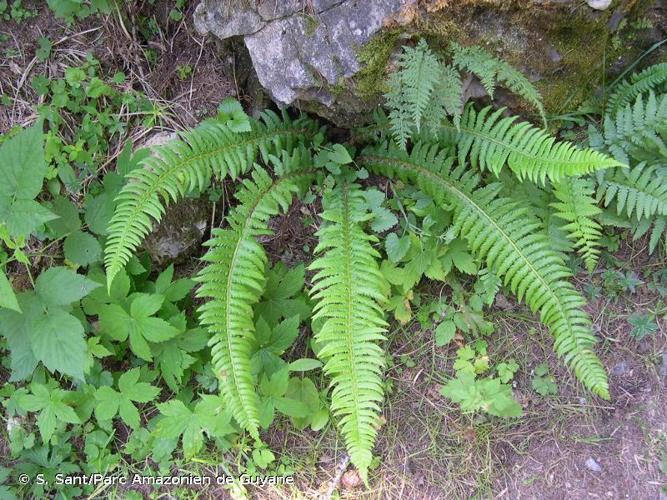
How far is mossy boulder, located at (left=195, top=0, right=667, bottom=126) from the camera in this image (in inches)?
122

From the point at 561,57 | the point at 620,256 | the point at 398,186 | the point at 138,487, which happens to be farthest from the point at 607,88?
the point at 138,487

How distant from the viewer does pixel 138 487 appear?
3684mm

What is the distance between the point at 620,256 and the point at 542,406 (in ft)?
3.55

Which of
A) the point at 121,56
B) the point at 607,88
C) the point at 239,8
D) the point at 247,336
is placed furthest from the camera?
the point at 121,56

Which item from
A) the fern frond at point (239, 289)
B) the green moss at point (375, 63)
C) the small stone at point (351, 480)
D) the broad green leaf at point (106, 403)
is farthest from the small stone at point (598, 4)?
the broad green leaf at point (106, 403)

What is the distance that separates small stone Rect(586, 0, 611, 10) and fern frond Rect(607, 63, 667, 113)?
57 centimetres

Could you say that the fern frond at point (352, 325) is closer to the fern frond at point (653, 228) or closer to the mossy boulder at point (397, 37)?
the mossy boulder at point (397, 37)

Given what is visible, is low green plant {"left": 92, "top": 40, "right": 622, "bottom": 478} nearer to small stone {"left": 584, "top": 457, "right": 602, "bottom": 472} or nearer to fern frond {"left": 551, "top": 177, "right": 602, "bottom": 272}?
fern frond {"left": 551, "top": 177, "right": 602, "bottom": 272}

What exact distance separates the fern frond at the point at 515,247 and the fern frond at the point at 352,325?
52 cm

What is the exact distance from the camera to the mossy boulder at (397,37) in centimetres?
311

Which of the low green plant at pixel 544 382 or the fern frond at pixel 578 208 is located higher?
the fern frond at pixel 578 208

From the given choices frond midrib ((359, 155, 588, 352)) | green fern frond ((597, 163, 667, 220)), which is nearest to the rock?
frond midrib ((359, 155, 588, 352))

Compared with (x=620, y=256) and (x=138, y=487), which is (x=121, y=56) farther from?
(x=620, y=256)

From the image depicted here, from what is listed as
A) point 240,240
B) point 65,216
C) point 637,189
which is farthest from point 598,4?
point 65,216
